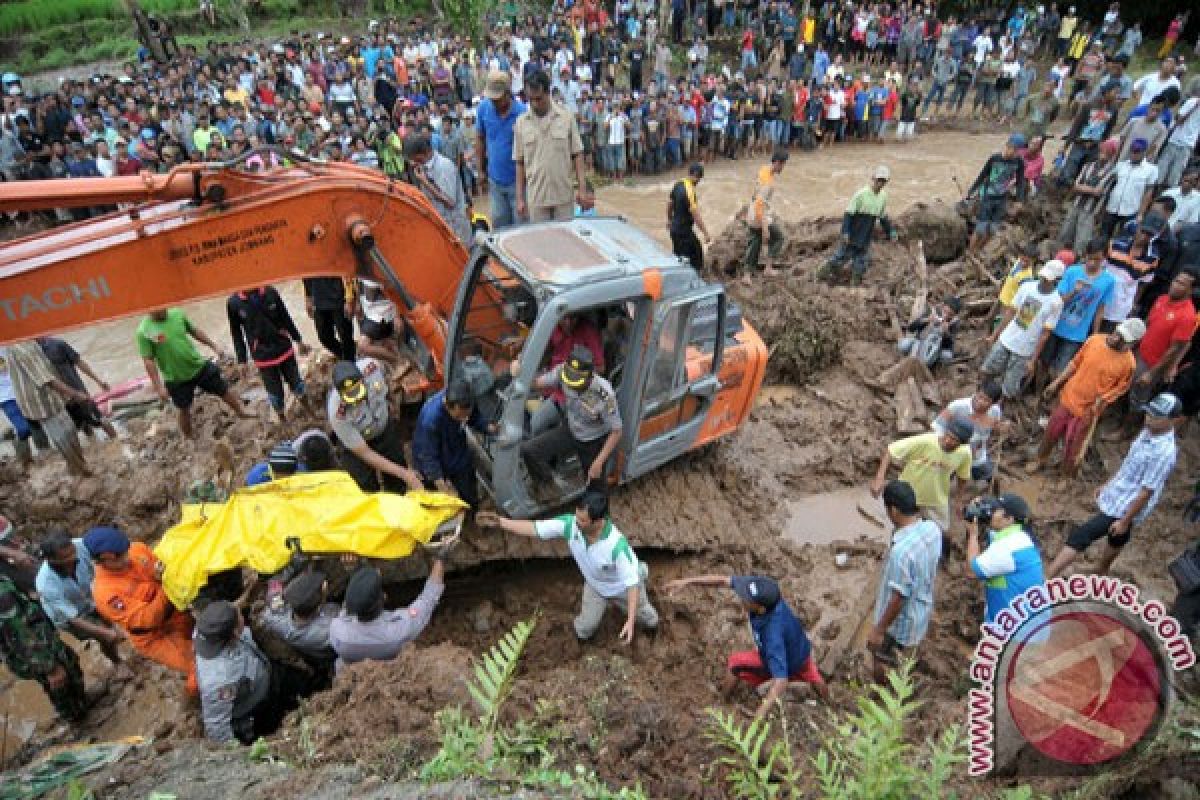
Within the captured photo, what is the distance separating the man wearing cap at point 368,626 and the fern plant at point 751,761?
1722 mm

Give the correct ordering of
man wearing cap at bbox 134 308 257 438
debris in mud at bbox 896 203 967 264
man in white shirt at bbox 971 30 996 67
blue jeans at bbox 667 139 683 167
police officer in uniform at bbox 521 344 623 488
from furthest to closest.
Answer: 1. man in white shirt at bbox 971 30 996 67
2. blue jeans at bbox 667 139 683 167
3. debris in mud at bbox 896 203 967 264
4. man wearing cap at bbox 134 308 257 438
5. police officer in uniform at bbox 521 344 623 488

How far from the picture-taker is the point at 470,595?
5.28 meters

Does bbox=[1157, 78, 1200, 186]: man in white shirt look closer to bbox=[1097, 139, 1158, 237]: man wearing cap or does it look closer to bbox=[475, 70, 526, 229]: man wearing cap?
bbox=[1097, 139, 1158, 237]: man wearing cap

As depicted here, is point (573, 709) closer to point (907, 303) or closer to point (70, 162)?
point (907, 303)

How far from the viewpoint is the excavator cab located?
14.4ft

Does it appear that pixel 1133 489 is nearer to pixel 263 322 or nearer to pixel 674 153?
pixel 263 322

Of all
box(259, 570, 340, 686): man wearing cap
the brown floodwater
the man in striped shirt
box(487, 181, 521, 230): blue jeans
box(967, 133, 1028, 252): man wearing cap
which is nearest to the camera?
box(259, 570, 340, 686): man wearing cap

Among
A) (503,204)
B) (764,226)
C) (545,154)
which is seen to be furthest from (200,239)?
(764,226)

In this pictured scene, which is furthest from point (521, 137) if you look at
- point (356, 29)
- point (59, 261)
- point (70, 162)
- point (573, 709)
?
point (356, 29)

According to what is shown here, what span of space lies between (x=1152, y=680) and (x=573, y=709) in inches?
96.9

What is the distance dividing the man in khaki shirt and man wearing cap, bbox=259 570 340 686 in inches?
158

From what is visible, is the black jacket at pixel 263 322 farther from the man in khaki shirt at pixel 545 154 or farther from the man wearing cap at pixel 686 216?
the man wearing cap at pixel 686 216

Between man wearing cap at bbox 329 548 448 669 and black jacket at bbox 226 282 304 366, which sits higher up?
black jacket at bbox 226 282 304 366

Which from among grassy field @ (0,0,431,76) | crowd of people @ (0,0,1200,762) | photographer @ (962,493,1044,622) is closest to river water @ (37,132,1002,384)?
crowd of people @ (0,0,1200,762)
